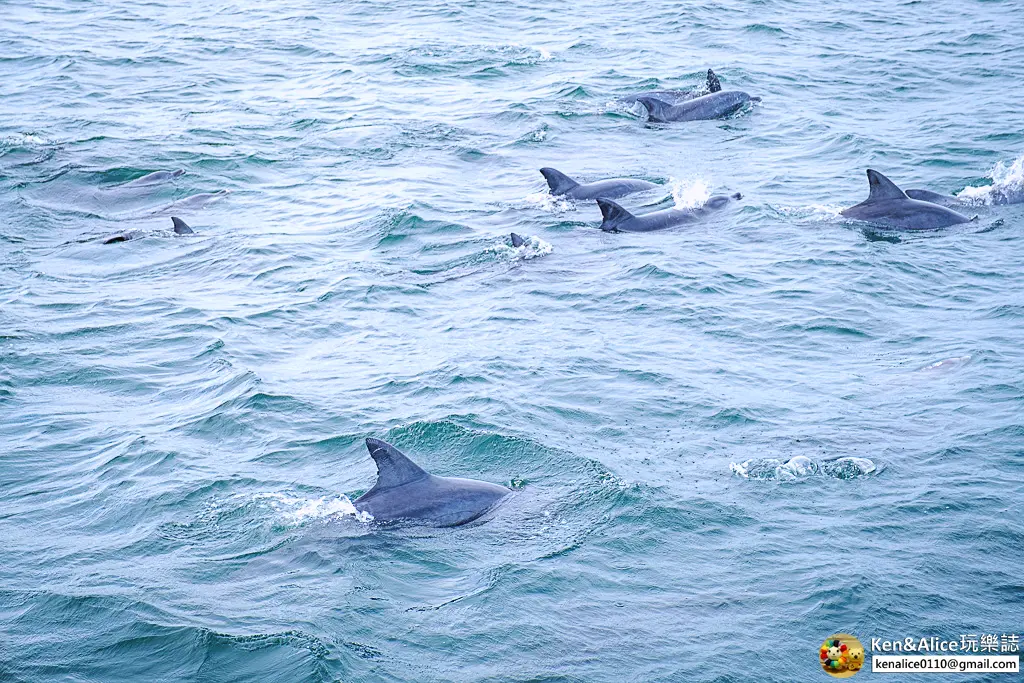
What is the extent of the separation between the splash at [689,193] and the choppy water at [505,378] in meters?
0.17

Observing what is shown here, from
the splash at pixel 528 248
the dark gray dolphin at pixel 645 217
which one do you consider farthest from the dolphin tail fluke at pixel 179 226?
the dark gray dolphin at pixel 645 217

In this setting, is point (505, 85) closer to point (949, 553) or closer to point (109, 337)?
point (109, 337)

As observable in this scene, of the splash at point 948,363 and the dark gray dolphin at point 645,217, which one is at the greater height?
the dark gray dolphin at point 645,217

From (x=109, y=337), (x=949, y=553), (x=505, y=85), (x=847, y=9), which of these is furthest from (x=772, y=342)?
(x=847, y=9)

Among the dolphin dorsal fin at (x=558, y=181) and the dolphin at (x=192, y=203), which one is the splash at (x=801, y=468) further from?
the dolphin at (x=192, y=203)

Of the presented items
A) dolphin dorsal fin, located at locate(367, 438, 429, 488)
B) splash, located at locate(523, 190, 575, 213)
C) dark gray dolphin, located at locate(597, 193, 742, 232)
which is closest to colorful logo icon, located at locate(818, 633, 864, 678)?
dolphin dorsal fin, located at locate(367, 438, 429, 488)

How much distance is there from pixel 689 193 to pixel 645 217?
5.82 feet

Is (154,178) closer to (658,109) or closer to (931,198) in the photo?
(658,109)

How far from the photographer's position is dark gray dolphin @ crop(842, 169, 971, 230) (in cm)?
1886

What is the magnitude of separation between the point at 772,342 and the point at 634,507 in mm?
4792

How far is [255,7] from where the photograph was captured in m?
39.5

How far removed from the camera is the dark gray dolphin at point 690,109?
25344 millimetres

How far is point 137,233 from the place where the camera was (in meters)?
20.0

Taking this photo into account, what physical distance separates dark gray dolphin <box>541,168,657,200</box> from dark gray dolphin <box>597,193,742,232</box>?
4.19 ft
